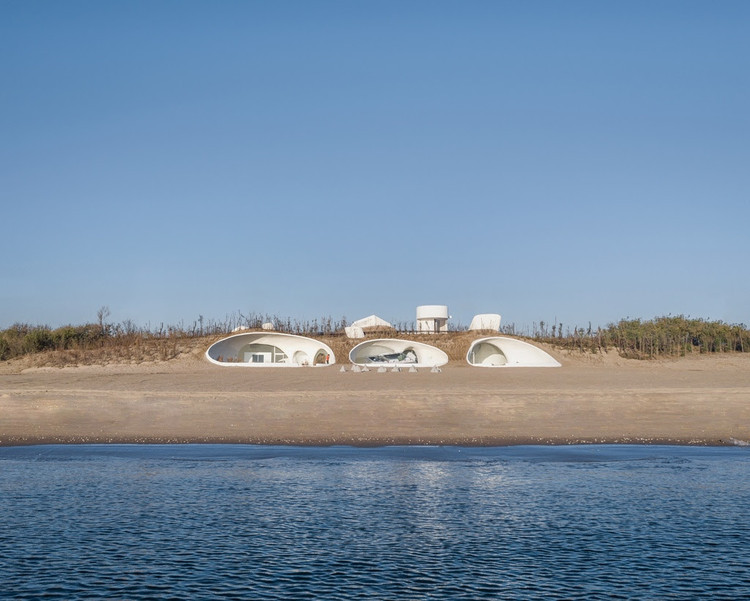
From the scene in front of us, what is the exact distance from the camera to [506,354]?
46.1 meters

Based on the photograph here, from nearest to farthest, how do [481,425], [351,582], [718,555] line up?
[351,582], [718,555], [481,425]

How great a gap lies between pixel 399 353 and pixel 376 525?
118 ft

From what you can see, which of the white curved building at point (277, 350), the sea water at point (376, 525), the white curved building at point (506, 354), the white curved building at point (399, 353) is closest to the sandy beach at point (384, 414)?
the sea water at point (376, 525)

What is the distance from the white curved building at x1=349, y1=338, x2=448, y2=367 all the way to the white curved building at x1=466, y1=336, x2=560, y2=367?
2128 millimetres

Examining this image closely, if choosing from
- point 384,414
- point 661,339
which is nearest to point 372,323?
point 661,339

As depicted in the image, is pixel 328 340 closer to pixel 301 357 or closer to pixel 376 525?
pixel 301 357

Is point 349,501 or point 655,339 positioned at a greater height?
point 655,339

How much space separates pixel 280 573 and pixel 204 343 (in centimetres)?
3744

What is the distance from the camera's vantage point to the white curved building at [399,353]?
4553 centimetres

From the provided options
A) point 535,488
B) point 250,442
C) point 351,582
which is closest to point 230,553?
point 351,582

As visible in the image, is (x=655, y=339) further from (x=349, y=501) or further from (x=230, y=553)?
(x=230, y=553)

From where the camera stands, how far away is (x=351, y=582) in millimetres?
8773

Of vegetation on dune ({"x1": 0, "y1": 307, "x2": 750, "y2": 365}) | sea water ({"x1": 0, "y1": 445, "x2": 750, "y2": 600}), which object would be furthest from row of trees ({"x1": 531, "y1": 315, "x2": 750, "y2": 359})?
sea water ({"x1": 0, "y1": 445, "x2": 750, "y2": 600})

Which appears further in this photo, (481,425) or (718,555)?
(481,425)
